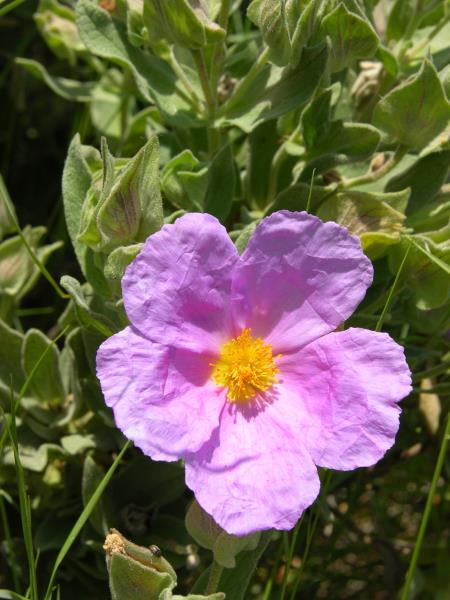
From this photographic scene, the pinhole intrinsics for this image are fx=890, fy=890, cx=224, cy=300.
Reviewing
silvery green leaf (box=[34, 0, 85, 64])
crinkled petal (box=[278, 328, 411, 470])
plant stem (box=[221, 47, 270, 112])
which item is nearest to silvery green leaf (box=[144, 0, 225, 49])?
plant stem (box=[221, 47, 270, 112])

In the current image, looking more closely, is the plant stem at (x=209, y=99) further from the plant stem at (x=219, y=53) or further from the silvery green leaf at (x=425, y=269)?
the silvery green leaf at (x=425, y=269)

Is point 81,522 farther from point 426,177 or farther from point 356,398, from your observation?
point 426,177

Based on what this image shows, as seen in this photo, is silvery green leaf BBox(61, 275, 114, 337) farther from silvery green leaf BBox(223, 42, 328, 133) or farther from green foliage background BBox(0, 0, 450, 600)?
silvery green leaf BBox(223, 42, 328, 133)

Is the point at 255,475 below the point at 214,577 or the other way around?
the other way around

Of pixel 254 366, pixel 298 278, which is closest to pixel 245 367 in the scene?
pixel 254 366

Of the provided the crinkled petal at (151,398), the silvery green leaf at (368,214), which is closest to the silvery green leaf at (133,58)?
the silvery green leaf at (368,214)

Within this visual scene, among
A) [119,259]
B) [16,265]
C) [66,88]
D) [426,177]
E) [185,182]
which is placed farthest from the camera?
[66,88]

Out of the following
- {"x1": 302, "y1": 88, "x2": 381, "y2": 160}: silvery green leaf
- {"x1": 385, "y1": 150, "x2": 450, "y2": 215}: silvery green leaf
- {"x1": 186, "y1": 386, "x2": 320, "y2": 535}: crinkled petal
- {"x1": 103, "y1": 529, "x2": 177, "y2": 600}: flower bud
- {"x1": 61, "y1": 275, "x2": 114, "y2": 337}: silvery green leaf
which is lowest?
{"x1": 103, "y1": 529, "x2": 177, "y2": 600}: flower bud

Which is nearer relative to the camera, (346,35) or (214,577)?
(214,577)
